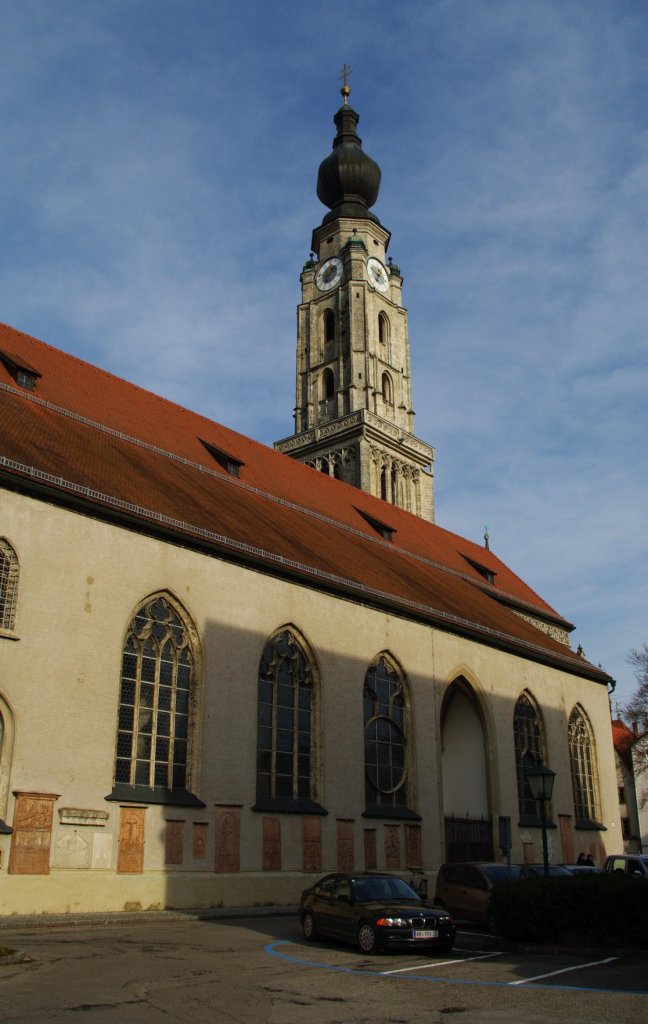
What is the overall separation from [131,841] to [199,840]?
1647mm

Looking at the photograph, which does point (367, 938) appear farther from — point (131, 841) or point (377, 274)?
point (377, 274)

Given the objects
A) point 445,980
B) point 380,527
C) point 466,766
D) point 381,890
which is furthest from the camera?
point 380,527

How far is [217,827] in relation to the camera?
18.2 m

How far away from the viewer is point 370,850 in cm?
2147

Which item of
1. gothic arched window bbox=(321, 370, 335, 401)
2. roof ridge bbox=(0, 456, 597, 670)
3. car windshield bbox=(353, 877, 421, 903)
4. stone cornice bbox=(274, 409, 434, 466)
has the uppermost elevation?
gothic arched window bbox=(321, 370, 335, 401)

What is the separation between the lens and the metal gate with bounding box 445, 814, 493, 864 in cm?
2466

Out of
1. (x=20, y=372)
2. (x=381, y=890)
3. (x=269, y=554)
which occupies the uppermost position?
(x=20, y=372)

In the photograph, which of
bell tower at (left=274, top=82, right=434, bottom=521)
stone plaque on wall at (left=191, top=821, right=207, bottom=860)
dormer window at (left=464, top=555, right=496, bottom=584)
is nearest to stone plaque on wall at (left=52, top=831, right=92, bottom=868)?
stone plaque on wall at (left=191, top=821, right=207, bottom=860)

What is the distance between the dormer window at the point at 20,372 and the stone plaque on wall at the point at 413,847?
44.8 feet

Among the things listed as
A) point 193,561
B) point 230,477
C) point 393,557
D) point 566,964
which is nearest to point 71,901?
point 193,561

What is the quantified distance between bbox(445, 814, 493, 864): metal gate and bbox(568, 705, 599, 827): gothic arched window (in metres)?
5.07

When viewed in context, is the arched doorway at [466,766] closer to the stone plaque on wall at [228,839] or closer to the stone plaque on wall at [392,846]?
the stone plaque on wall at [392,846]

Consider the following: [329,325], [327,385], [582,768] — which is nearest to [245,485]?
[582,768]

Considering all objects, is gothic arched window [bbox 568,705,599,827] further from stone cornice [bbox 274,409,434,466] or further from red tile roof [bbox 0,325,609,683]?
stone cornice [bbox 274,409,434,466]
